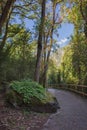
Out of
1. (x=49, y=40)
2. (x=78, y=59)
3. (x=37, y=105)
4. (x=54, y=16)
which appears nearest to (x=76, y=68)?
(x=78, y=59)

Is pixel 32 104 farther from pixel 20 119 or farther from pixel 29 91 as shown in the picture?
pixel 20 119

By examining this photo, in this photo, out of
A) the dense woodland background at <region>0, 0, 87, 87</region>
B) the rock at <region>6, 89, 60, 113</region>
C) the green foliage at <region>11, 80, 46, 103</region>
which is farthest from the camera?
the dense woodland background at <region>0, 0, 87, 87</region>

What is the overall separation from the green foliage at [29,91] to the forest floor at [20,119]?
67 cm

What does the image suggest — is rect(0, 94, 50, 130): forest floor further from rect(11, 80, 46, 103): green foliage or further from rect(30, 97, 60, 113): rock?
rect(11, 80, 46, 103): green foliage

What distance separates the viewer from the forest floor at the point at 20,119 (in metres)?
7.98

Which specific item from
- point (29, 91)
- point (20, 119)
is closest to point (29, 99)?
point (29, 91)

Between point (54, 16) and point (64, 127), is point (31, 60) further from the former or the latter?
point (64, 127)

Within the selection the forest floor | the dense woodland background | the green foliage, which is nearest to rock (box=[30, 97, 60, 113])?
the green foliage

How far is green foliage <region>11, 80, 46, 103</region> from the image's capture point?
1068cm

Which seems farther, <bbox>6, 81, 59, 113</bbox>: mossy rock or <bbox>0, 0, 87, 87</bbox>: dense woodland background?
<bbox>0, 0, 87, 87</bbox>: dense woodland background

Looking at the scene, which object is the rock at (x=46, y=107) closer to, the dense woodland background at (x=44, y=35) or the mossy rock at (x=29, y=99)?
the mossy rock at (x=29, y=99)

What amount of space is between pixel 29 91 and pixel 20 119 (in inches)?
89.5

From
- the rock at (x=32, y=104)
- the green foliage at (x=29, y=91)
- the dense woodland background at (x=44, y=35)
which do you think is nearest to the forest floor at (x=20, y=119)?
the rock at (x=32, y=104)

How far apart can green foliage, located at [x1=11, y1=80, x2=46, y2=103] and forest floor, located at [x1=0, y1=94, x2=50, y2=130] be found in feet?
2.18
